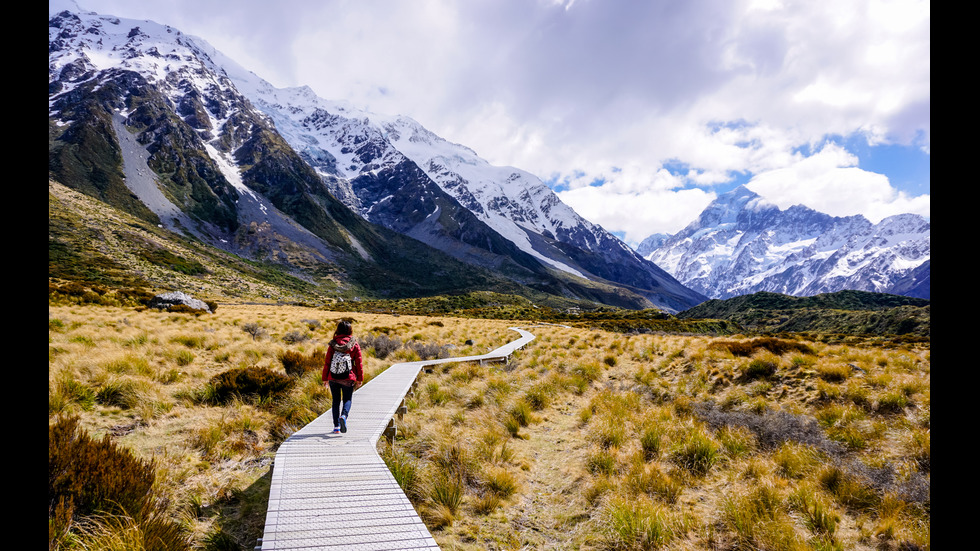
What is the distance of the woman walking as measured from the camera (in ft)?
24.3

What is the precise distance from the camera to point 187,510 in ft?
16.9

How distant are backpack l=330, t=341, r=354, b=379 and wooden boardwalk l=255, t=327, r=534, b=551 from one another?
1.03m

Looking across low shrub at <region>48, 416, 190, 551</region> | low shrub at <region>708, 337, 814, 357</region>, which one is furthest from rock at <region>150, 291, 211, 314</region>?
low shrub at <region>708, 337, 814, 357</region>

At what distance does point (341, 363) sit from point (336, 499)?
9.80 ft

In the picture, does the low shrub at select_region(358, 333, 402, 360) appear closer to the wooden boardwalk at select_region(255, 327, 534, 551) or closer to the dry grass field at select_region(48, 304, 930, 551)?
the dry grass field at select_region(48, 304, 930, 551)

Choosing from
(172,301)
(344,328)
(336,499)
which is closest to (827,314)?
(344,328)

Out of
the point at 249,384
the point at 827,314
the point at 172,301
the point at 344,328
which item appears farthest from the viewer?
the point at 827,314

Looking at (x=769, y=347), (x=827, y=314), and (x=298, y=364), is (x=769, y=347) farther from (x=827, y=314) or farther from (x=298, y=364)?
(x=827, y=314)

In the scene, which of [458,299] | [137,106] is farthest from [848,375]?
[137,106]

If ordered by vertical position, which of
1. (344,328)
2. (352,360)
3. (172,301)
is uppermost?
(344,328)

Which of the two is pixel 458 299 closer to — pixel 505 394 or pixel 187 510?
pixel 505 394

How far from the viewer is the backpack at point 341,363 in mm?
7504

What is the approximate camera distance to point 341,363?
7.54 meters
